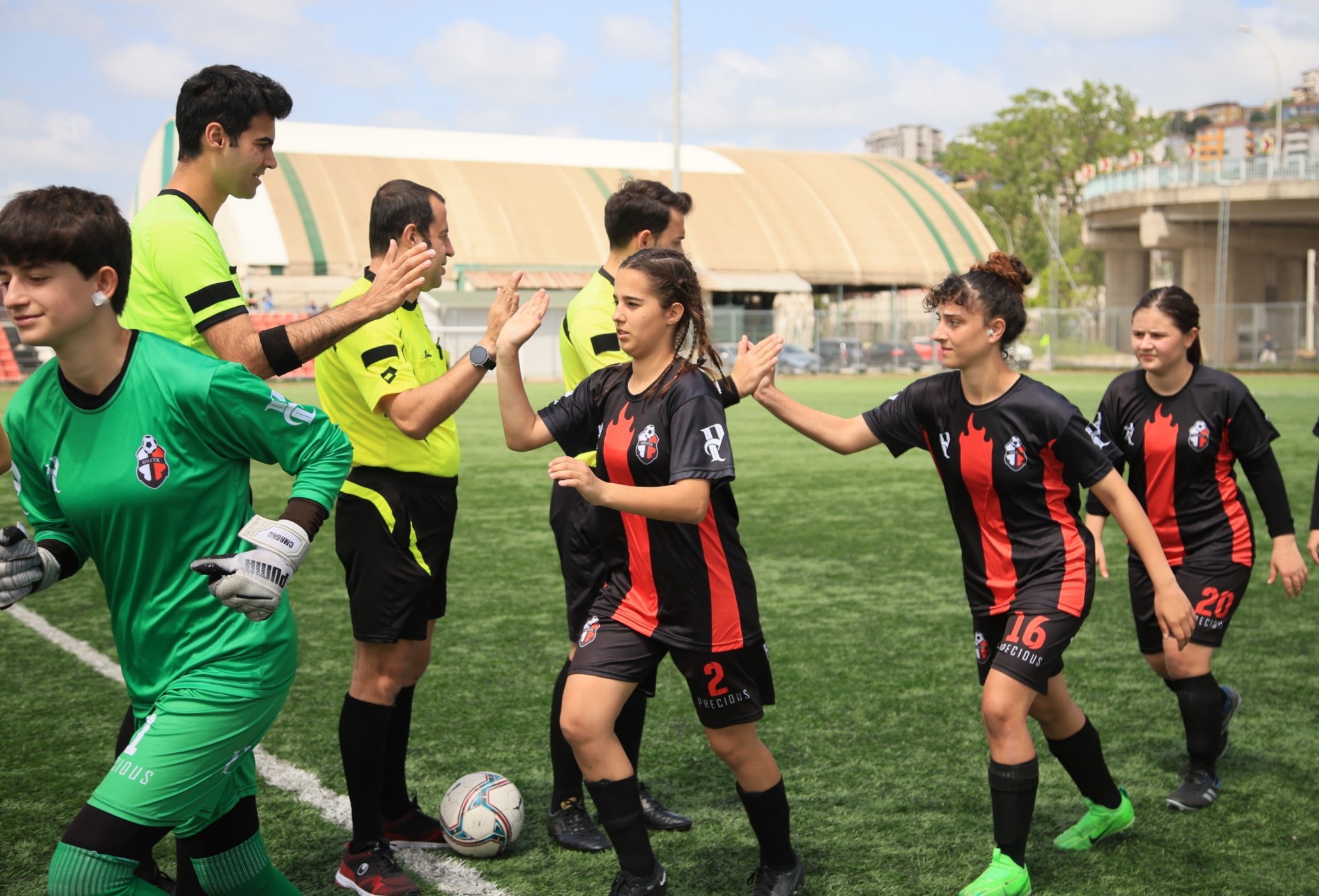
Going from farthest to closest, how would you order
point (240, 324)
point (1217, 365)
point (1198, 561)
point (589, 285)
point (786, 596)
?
point (1217, 365), point (786, 596), point (1198, 561), point (589, 285), point (240, 324)

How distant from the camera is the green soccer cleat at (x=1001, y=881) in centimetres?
378

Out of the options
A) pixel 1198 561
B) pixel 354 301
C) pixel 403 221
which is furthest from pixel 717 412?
pixel 1198 561

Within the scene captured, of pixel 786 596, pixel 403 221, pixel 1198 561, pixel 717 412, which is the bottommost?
pixel 786 596

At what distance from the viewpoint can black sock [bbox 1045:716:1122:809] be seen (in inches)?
166

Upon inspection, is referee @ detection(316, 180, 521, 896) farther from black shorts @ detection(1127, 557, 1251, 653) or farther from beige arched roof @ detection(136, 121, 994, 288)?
beige arched roof @ detection(136, 121, 994, 288)

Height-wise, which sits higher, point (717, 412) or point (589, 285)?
point (589, 285)

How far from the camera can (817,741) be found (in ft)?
17.7

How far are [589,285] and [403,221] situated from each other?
0.74 meters

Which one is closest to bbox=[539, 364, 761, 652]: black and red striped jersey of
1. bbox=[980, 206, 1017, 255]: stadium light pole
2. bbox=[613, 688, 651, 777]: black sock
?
bbox=[613, 688, 651, 777]: black sock

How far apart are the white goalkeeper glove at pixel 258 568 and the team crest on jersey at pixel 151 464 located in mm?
210

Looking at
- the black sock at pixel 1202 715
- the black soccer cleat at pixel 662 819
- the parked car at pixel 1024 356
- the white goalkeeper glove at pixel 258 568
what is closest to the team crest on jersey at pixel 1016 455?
the black sock at pixel 1202 715

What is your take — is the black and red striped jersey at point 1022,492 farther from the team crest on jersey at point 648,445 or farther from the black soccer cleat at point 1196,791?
the black soccer cleat at point 1196,791

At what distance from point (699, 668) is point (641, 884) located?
0.64 m

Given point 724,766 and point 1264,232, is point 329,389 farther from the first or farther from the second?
point 1264,232
